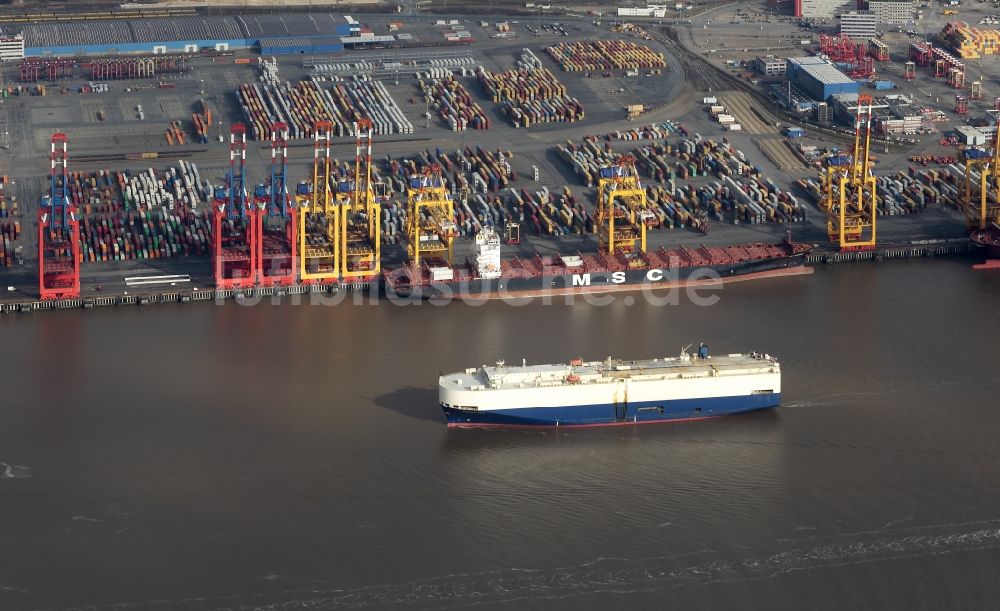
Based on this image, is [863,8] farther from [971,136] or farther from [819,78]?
[971,136]

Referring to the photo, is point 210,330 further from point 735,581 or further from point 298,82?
point 298,82

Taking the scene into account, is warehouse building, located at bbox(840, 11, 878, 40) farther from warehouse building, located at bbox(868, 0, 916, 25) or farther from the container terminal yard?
warehouse building, located at bbox(868, 0, 916, 25)

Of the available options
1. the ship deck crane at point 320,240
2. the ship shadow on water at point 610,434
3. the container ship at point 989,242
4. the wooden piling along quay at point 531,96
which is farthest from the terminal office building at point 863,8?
the ship shadow on water at point 610,434

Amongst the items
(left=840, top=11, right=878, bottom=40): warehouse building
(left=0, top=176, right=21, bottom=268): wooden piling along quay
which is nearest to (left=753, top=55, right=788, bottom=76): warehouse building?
(left=840, top=11, right=878, bottom=40): warehouse building

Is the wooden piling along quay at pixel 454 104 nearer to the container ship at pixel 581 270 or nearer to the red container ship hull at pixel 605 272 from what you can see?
the container ship at pixel 581 270

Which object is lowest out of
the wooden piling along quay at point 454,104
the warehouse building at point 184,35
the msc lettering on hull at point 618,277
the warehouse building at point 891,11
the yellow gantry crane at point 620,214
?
the msc lettering on hull at point 618,277

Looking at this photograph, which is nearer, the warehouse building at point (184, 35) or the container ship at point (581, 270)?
the container ship at point (581, 270)

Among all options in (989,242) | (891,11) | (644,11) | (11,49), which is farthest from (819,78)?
(11,49)
